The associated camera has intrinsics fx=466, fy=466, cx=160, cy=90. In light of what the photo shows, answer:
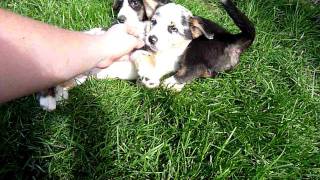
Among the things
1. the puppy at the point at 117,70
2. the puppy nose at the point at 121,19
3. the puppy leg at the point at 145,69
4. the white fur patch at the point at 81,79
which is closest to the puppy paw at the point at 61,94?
the puppy at the point at 117,70

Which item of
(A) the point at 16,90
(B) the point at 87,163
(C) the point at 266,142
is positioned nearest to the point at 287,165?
(C) the point at 266,142

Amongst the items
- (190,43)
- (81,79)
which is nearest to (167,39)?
(190,43)

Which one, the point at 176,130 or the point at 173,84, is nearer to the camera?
the point at 176,130

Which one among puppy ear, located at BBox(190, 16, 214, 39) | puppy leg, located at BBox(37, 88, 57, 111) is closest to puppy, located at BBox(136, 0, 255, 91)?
puppy ear, located at BBox(190, 16, 214, 39)

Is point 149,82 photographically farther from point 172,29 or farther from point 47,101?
point 47,101

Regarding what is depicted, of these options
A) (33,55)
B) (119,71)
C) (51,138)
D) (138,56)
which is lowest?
(51,138)

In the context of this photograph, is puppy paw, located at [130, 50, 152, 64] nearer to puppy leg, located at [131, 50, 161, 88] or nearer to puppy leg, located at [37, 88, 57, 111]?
puppy leg, located at [131, 50, 161, 88]

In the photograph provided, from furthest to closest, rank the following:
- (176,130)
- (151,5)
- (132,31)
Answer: (151,5) → (132,31) → (176,130)
